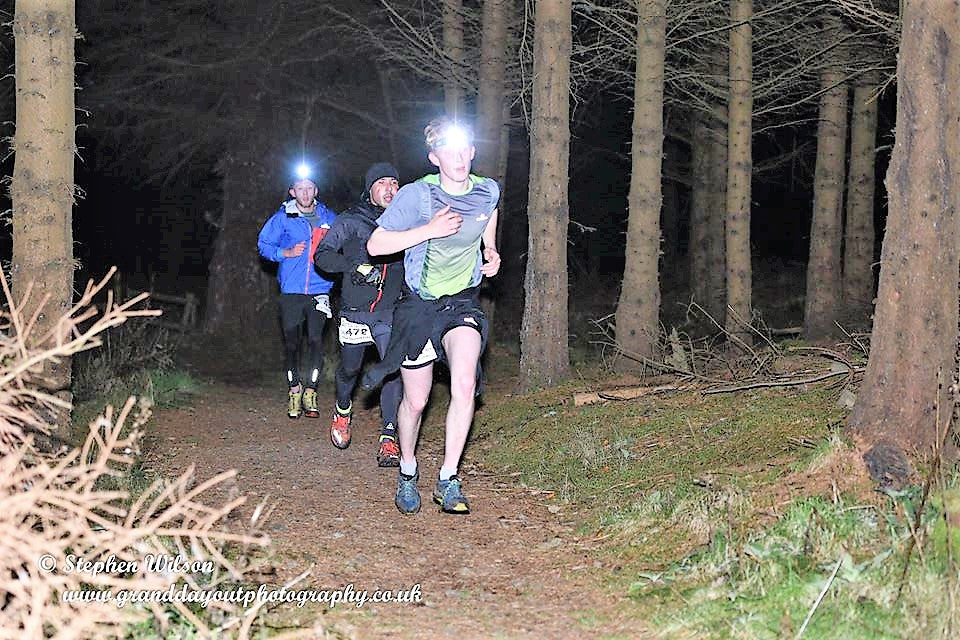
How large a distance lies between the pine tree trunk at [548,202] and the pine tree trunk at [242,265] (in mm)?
9578

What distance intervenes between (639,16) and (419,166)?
10.7 m

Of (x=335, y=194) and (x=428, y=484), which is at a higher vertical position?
(x=335, y=194)

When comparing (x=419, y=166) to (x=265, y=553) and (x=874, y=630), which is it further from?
Result: (x=874, y=630)

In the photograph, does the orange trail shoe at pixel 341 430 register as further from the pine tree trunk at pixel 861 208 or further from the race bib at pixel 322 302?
the pine tree trunk at pixel 861 208

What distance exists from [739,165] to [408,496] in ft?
26.1

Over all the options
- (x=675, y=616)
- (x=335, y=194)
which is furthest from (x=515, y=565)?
(x=335, y=194)

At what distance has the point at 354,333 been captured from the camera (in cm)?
878

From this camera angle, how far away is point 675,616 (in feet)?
14.9

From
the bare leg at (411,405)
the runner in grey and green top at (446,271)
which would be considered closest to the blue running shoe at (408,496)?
the runner in grey and green top at (446,271)

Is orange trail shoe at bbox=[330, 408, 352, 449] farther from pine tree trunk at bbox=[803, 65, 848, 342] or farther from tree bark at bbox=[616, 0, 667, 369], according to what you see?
pine tree trunk at bbox=[803, 65, 848, 342]

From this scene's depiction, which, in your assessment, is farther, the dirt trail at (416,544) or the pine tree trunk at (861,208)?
the pine tree trunk at (861,208)

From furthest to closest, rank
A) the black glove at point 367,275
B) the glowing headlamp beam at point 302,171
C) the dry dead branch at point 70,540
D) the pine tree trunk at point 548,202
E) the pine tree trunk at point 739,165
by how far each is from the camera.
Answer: the pine tree trunk at point 739,165, the glowing headlamp beam at point 302,171, the pine tree trunk at point 548,202, the black glove at point 367,275, the dry dead branch at point 70,540

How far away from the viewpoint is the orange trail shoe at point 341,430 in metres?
8.95

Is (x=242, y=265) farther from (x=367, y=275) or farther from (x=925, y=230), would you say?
(x=925, y=230)
